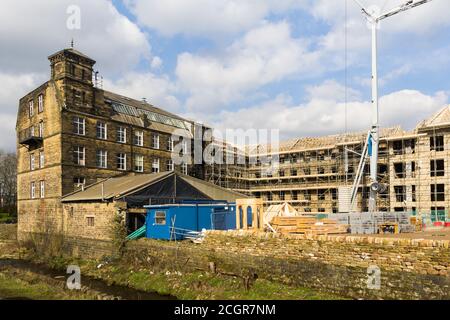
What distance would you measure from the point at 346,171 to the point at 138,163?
859 inches

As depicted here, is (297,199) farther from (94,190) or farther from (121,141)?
(94,190)

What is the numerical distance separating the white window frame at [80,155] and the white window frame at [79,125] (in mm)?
1300

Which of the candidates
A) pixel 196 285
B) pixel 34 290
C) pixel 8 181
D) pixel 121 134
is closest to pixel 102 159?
pixel 121 134

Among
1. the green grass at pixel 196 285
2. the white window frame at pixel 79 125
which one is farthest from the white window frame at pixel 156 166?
the green grass at pixel 196 285

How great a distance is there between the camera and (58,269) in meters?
23.8

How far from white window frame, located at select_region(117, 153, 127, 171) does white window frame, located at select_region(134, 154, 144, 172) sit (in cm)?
132

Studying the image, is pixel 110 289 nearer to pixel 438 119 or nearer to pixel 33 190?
pixel 33 190

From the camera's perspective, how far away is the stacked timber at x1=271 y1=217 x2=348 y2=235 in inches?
741

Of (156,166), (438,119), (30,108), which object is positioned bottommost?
(156,166)

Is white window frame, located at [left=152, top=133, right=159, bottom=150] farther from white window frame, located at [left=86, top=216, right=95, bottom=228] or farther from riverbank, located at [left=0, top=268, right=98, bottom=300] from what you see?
riverbank, located at [left=0, top=268, right=98, bottom=300]

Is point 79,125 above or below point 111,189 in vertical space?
above

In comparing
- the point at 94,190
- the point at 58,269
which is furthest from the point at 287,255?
the point at 94,190

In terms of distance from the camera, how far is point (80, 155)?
3150cm

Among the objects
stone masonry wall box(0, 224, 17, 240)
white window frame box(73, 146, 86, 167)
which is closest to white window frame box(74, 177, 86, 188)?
white window frame box(73, 146, 86, 167)
